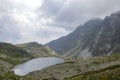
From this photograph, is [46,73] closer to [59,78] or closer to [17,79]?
[59,78]

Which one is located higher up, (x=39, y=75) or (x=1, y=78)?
(x=39, y=75)

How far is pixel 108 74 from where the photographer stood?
95688mm

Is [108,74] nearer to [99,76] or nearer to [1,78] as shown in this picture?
[99,76]

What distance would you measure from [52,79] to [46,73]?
99.8 ft

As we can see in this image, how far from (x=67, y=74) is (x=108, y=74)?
51.0m

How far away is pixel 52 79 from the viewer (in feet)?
427

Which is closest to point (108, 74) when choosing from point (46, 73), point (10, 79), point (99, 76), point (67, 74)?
point (99, 76)

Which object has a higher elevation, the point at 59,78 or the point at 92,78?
the point at 59,78

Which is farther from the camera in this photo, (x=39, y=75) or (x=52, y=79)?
(x=39, y=75)

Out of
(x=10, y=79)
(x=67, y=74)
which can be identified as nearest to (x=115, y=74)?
(x=10, y=79)

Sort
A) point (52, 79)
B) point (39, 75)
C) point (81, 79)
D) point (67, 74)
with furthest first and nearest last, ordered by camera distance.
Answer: point (39, 75) → point (67, 74) → point (52, 79) → point (81, 79)

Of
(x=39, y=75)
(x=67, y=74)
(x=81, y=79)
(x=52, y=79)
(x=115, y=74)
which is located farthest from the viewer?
(x=39, y=75)

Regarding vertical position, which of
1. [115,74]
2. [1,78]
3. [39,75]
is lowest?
[115,74]

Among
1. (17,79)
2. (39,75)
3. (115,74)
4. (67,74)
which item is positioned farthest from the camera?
(39,75)
